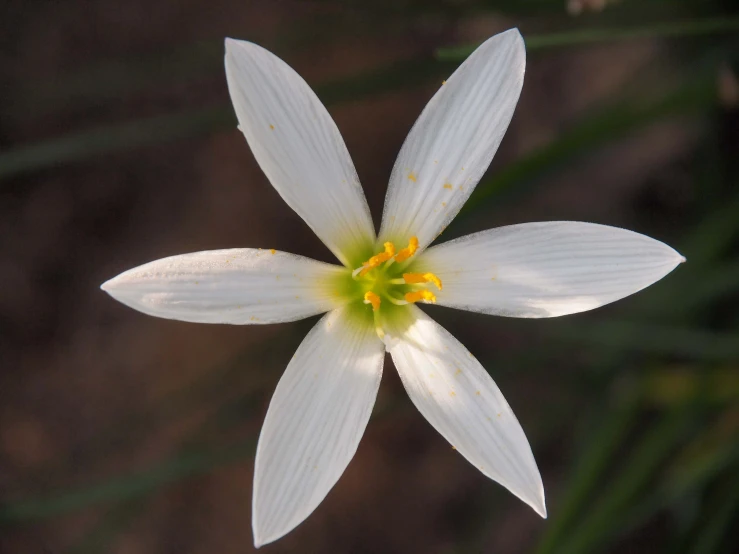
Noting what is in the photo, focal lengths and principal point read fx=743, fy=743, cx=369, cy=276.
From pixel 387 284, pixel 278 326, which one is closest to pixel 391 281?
pixel 387 284

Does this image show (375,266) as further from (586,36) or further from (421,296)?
(586,36)

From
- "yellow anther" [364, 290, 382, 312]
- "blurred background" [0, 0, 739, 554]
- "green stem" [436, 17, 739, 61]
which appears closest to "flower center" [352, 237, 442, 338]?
"yellow anther" [364, 290, 382, 312]

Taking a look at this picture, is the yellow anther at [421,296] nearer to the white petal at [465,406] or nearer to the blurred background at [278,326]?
the white petal at [465,406]

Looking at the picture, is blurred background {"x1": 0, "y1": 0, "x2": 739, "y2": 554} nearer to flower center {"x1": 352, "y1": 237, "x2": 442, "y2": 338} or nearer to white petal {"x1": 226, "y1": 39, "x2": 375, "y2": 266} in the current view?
flower center {"x1": 352, "y1": 237, "x2": 442, "y2": 338}

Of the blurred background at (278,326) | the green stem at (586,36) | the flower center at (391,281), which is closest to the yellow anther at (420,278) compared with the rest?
the flower center at (391,281)

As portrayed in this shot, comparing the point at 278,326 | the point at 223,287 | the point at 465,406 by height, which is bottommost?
the point at 465,406

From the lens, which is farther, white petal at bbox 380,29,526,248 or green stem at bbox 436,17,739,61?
green stem at bbox 436,17,739,61
